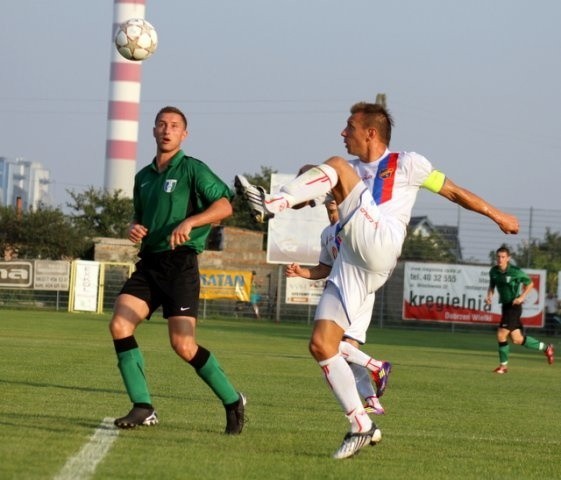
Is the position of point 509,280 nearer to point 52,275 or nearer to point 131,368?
point 131,368

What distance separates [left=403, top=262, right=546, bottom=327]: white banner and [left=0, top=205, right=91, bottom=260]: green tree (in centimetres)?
1697

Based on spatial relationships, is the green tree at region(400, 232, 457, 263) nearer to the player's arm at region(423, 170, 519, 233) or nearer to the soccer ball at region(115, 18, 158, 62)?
the soccer ball at region(115, 18, 158, 62)

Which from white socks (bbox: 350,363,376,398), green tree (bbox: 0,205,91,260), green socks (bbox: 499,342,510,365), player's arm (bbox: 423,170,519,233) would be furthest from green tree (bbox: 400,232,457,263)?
player's arm (bbox: 423,170,519,233)

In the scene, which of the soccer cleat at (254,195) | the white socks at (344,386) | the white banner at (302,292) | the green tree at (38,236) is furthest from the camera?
the green tree at (38,236)

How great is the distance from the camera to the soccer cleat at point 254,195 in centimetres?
722

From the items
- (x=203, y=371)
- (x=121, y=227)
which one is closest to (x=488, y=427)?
(x=203, y=371)

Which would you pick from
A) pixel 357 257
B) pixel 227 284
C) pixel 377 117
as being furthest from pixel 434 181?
pixel 227 284

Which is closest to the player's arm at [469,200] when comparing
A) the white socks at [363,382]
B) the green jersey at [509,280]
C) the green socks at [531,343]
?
the white socks at [363,382]

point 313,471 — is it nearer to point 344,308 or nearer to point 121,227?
point 344,308

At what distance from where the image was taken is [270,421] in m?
10.2

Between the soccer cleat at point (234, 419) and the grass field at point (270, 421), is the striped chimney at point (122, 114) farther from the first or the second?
the soccer cleat at point (234, 419)

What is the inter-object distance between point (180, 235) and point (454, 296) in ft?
121

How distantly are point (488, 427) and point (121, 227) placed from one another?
5544 cm

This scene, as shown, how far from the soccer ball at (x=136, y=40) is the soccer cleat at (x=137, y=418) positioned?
19.7ft
